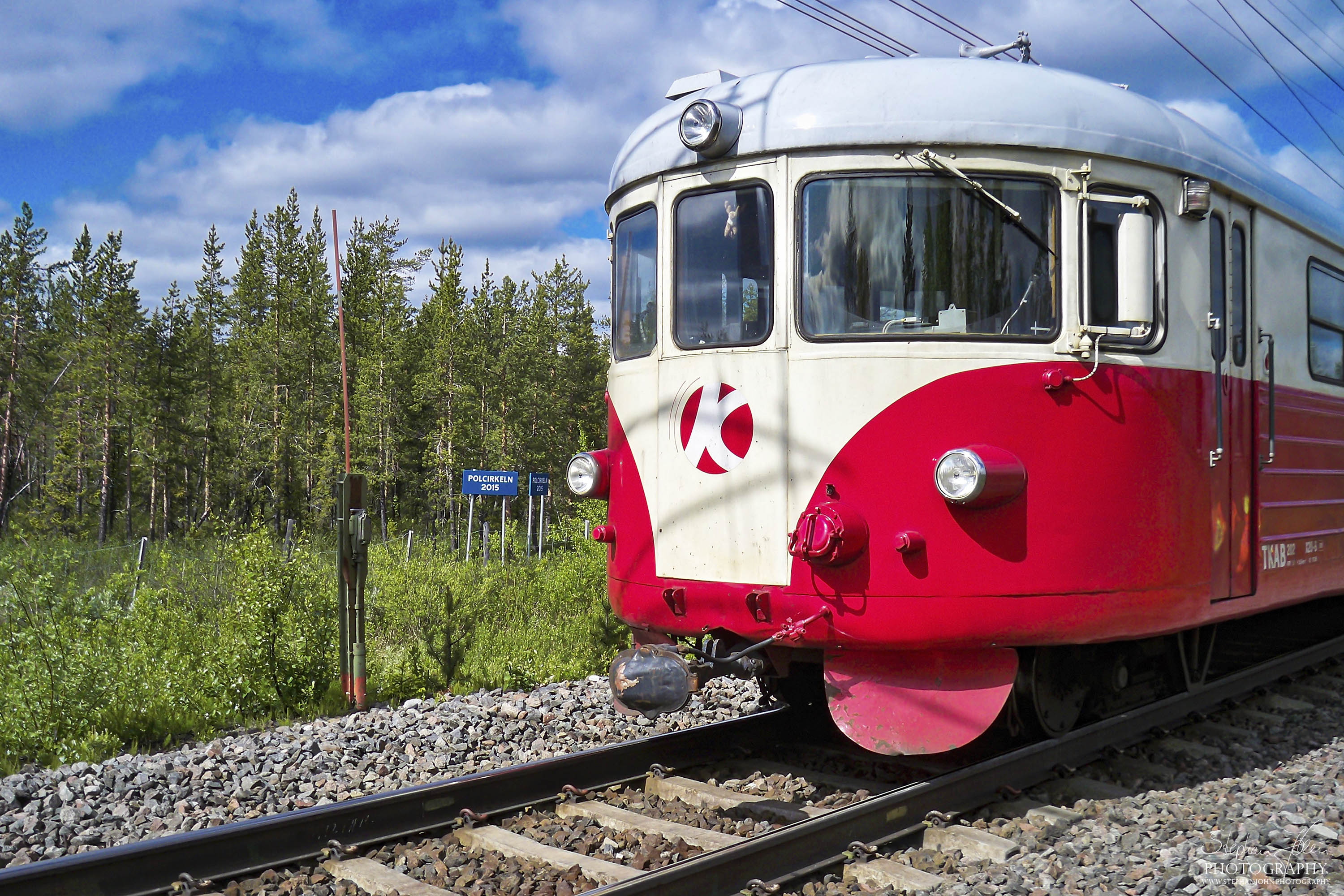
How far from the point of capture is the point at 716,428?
4.93 metres

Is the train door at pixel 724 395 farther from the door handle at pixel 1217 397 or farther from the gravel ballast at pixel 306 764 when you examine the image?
the door handle at pixel 1217 397

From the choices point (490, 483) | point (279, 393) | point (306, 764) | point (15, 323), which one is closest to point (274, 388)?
point (279, 393)

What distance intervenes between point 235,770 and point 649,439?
8.54ft

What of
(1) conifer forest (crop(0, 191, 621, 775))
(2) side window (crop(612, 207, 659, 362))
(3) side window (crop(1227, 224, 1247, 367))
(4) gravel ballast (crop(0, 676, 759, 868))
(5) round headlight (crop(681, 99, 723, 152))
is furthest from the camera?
(1) conifer forest (crop(0, 191, 621, 775))

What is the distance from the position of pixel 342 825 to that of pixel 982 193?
376cm

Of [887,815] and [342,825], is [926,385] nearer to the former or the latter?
[887,815]

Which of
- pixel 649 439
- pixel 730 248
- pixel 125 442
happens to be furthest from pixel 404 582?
pixel 125 442

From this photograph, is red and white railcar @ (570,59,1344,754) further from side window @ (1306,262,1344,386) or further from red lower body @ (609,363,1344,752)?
side window @ (1306,262,1344,386)

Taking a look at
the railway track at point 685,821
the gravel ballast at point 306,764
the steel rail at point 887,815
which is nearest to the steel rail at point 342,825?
the railway track at point 685,821

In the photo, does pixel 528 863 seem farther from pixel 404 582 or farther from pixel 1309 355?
pixel 404 582

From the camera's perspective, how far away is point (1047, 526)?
4.56 metres

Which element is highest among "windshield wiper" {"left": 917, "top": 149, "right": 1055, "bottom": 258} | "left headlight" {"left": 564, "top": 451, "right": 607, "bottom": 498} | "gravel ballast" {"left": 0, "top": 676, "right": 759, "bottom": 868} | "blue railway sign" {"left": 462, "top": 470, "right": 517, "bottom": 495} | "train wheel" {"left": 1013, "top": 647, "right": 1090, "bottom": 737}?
"windshield wiper" {"left": 917, "top": 149, "right": 1055, "bottom": 258}

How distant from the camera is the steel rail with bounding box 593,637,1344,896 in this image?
142 inches

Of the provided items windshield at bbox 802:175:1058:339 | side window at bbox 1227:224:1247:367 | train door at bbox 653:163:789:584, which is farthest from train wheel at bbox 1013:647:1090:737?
side window at bbox 1227:224:1247:367
